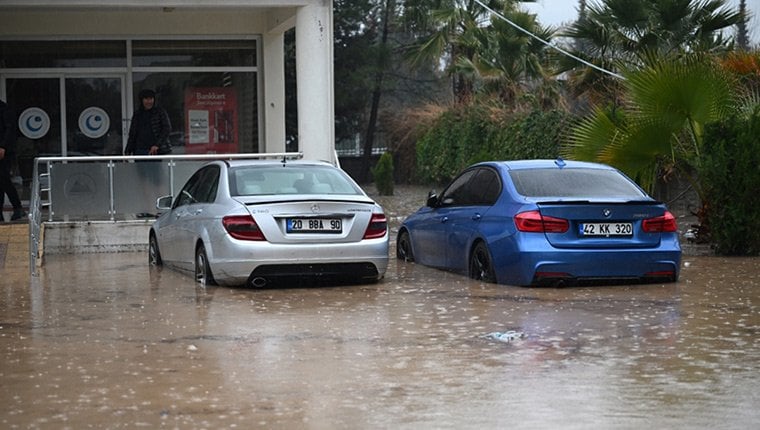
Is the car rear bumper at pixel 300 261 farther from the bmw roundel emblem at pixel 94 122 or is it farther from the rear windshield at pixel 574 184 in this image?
the bmw roundel emblem at pixel 94 122

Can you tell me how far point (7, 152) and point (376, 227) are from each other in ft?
27.3

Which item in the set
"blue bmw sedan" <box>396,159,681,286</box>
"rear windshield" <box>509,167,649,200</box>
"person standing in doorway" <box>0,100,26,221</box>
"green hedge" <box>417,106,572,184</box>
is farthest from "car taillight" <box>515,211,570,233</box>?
"green hedge" <box>417,106,572,184</box>

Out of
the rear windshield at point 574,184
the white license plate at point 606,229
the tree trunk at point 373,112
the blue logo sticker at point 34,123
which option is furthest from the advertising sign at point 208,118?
the tree trunk at point 373,112

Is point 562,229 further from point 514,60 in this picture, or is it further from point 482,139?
point 514,60

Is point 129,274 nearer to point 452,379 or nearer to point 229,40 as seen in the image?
point 452,379

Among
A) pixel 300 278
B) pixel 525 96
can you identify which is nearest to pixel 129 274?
pixel 300 278

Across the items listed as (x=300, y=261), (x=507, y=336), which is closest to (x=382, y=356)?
(x=507, y=336)

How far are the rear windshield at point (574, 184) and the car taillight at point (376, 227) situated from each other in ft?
4.74

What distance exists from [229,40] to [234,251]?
42.4ft

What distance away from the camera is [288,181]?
1423 centimetres

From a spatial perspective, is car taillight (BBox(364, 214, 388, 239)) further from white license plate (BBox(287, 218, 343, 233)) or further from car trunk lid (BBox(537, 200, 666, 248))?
car trunk lid (BBox(537, 200, 666, 248))

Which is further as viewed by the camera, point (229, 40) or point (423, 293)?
point (229, 40)

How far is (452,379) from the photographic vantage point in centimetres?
816

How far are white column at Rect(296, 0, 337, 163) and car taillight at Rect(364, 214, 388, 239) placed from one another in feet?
24.5
